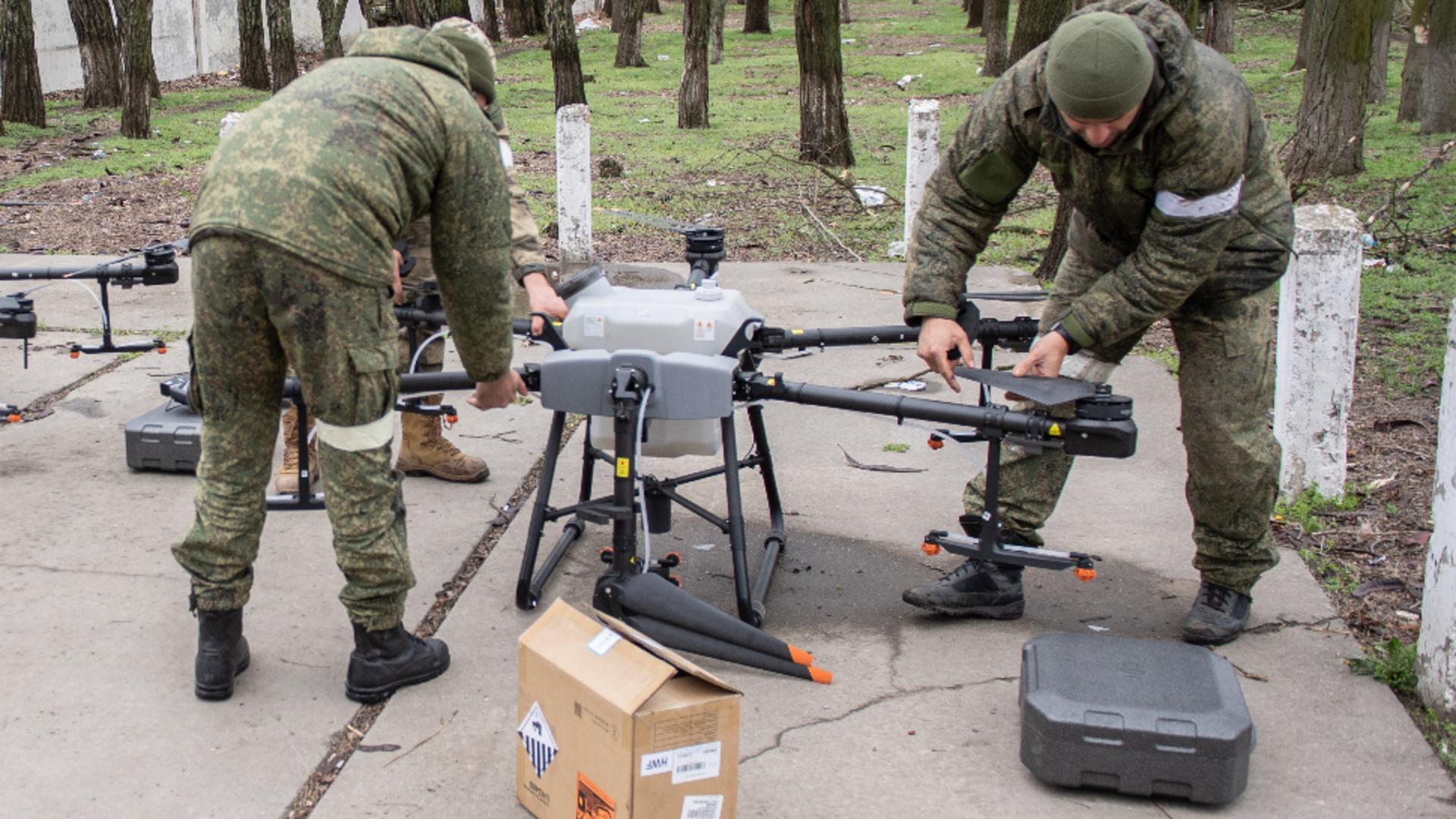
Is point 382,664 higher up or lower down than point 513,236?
lower down

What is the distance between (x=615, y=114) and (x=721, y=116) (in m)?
1.35

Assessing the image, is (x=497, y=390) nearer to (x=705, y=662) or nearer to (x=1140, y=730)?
(x=705, y=662)

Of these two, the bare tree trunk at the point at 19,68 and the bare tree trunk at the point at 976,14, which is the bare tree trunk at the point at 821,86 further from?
the bare tree trunk at the point at 976,14

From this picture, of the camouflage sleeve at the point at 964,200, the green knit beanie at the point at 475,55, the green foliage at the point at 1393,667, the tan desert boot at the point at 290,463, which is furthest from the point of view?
the tan desert boot at the point at 290,463

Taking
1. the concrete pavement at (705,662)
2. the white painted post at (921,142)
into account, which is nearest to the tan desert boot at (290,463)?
the concrete pavement at (705,662)

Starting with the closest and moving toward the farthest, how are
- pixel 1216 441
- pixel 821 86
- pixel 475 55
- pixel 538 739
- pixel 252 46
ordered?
pixel 538 739 → pixel 1216 441 → pixel 475 55 → pixel 821 86 → pixel 252 46

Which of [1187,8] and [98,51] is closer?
[1187,8]

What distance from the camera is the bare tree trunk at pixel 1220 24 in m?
22.3

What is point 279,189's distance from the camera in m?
3.04

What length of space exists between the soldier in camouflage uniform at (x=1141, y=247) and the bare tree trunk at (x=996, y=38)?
18.6 metres

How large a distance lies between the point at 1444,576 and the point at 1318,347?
5.06 feet

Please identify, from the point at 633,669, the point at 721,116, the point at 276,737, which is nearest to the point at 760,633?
the point at 633,669

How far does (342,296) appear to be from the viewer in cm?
313

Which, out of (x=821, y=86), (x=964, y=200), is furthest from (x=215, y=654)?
(x=821, y=86)
